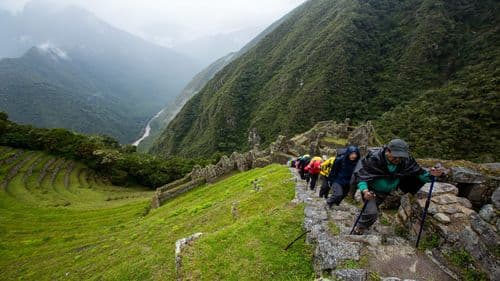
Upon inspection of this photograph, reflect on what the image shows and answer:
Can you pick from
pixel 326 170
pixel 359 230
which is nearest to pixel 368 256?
pixel 359 230

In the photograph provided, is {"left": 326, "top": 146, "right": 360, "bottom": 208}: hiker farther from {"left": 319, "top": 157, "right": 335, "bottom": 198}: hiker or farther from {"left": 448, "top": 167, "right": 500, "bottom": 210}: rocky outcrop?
{"left": 448, "top": 167, "right": 500, "bottom": 210}: rocky outcrop

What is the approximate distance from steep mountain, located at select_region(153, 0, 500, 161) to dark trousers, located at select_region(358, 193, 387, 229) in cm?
6504

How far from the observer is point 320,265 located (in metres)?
6.52

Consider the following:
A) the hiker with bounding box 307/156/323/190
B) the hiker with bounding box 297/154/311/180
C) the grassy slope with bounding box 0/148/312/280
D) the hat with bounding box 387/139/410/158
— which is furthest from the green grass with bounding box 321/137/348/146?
the hat with bounding box 387/139/410/158

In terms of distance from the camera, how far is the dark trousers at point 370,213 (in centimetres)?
698

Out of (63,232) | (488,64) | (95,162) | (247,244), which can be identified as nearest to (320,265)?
(247,244)

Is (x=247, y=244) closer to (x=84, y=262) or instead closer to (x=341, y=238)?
(x=341, y=238)

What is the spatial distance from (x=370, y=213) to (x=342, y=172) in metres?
2.03

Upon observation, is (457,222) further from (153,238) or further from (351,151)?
(153,238)

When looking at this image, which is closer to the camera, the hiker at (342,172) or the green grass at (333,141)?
the hiker at (342,172)

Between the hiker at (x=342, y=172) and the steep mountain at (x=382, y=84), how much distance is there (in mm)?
63717

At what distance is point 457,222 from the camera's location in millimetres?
6312

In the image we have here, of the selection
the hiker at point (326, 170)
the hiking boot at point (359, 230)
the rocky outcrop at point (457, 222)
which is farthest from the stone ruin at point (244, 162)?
the hiking boot at point (359, 230)

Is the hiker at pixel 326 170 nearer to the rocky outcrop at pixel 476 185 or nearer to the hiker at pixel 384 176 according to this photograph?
the hiker at pixel 384 176
